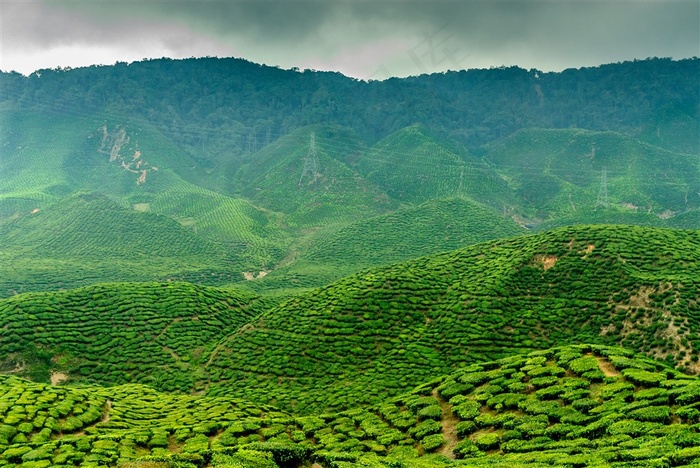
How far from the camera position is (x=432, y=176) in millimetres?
176125

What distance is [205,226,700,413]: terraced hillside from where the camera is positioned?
48.8 m

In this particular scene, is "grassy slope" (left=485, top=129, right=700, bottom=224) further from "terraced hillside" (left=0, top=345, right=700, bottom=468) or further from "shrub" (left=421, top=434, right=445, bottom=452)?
"shrub" (left=421, top=434, right=445, bottom=452)

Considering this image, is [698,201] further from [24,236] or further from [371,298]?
[24,236]

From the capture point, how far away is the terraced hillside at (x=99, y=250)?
94688 millimetres

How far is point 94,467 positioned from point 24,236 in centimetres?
11600

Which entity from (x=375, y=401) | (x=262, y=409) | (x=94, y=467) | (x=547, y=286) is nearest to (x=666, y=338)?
(x=547, y=286)

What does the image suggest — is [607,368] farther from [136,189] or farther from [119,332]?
[136,189]

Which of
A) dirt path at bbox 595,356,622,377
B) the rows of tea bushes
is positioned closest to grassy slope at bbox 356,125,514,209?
the rows of tea bushes

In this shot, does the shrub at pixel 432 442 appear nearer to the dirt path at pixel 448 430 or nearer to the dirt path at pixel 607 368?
the dirt path at pixel 448 430

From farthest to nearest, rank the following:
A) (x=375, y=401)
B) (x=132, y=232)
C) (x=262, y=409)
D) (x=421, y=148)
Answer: (x=421, y=148)
(x=132, y=232)
(x=375, y=401)
(x=262, y=409)

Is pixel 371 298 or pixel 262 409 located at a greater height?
pixel 371 298

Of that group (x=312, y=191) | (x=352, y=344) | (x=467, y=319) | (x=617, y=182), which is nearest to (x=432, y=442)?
(x=352, y=344)

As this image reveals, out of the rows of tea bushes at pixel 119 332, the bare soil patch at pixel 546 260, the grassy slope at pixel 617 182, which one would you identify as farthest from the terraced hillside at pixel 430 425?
the grassy slope at pixel 617 182

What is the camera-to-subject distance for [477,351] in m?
51.1
